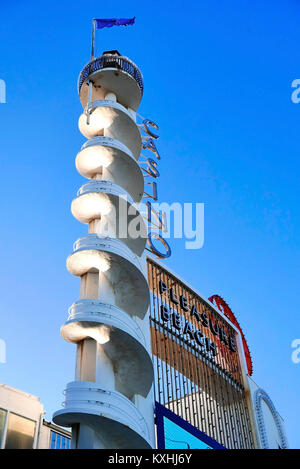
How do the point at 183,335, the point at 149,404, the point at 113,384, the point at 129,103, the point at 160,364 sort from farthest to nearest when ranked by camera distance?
the point at 129,103
the point at 183,335
the point at 160,364
the point at 149,404
the point at 113,384

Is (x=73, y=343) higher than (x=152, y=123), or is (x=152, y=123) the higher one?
(x=152, y=123)

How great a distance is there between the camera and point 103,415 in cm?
2200

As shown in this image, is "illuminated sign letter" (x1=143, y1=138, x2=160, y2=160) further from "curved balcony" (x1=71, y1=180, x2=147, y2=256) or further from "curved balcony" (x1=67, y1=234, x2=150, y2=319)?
"curved balcony" (x1=67, y1=234, x2=150, y2=319)

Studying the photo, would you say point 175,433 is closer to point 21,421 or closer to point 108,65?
point 21,421

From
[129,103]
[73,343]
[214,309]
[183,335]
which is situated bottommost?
[73,343]

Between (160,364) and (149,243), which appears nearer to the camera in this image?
(160,364)

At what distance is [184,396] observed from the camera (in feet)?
104

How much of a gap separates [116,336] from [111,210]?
8.45 m

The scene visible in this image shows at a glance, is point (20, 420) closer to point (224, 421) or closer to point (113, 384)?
point (113, 384)

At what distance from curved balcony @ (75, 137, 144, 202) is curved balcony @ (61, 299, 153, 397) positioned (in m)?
10.7

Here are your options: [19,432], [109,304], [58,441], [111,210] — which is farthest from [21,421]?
[111,210]

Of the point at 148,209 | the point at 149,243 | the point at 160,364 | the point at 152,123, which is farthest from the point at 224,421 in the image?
the point at 152,123

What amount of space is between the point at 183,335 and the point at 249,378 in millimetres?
9156

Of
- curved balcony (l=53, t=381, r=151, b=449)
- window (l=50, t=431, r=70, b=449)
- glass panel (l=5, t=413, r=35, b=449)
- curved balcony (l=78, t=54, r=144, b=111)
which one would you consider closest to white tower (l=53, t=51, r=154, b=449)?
curved balcony (l=53, t=381, r=151, b=449)
